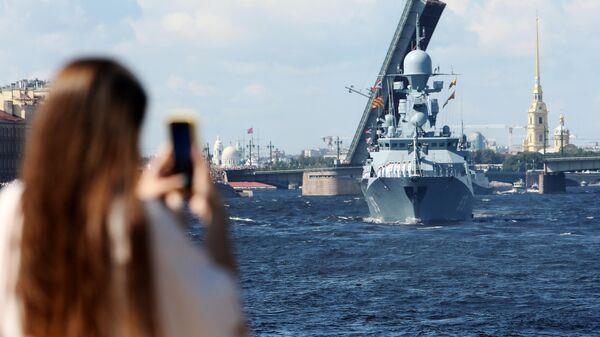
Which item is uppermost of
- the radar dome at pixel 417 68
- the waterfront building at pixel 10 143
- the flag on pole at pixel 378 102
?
the radar dome at pixel 417 68

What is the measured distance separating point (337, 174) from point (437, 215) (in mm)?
55752

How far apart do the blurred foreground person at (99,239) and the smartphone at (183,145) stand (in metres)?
0.06

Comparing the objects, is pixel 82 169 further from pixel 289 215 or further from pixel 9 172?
pixel 289 215

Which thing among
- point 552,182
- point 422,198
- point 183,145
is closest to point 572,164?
point 552,182

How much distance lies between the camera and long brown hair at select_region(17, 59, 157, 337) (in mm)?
1855

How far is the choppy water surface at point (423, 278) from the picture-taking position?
95.6 feet

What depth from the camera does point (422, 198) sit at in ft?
223

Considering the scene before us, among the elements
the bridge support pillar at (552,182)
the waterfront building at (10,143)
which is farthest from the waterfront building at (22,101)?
the bridge support pillar at (552,182)

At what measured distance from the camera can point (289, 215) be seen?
84750 millimetres

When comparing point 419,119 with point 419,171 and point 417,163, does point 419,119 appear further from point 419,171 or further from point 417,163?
point 419,171

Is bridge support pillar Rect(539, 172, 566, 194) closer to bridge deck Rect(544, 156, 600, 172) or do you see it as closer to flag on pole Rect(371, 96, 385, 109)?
bridge deck Rect(544, 156, 600, 172)

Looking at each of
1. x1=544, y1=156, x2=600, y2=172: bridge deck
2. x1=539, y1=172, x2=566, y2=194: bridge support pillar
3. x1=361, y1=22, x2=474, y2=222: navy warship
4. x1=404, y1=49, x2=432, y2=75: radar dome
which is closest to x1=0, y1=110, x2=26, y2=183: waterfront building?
x1=361, y1=22, x2=474, y2=222: navy warship

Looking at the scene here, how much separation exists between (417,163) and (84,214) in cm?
6569

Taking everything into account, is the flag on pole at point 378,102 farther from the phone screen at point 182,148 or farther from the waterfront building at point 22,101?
the phone screen at point 182,148
